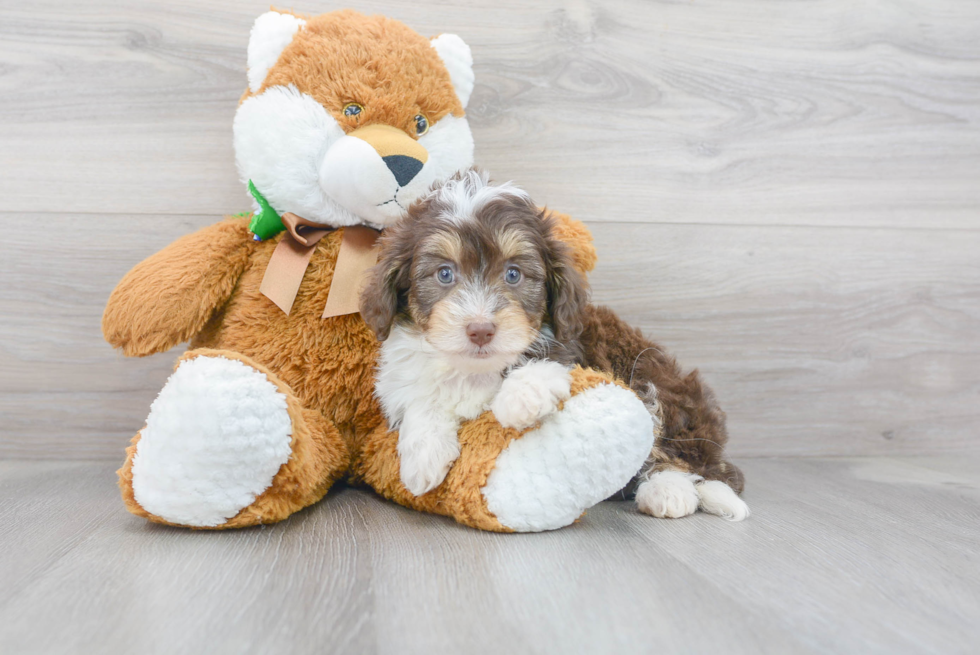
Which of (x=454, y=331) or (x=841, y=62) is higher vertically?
(x=841, y=62)

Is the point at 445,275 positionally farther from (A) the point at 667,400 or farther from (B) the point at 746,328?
(B) the point at 746,328

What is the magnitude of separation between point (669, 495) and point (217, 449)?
953 mm

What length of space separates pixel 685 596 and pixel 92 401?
69.4 inches

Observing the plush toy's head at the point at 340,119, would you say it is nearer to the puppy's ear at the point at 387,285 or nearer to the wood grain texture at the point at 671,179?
the puppy's ear at the point at 387,285

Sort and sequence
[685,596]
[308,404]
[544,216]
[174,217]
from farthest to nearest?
[174,217] → [308,404] → [544,216] → [685,596]

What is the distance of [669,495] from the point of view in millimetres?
1556

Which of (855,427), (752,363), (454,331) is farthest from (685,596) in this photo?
(855,427)

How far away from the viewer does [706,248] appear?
2.21 meters

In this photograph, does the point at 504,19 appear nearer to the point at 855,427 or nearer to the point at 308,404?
the point at 308,404

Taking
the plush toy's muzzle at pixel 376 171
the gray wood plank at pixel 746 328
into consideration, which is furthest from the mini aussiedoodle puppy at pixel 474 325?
the gray wood plank at pixel 746 328

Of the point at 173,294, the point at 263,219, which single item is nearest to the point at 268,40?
the point at 263,219

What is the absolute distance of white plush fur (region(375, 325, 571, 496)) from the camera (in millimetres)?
1346

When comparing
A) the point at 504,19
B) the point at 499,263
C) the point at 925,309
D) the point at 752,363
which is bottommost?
the point at 752,363

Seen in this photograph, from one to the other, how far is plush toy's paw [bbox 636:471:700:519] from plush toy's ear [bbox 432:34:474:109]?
3.43 ft
